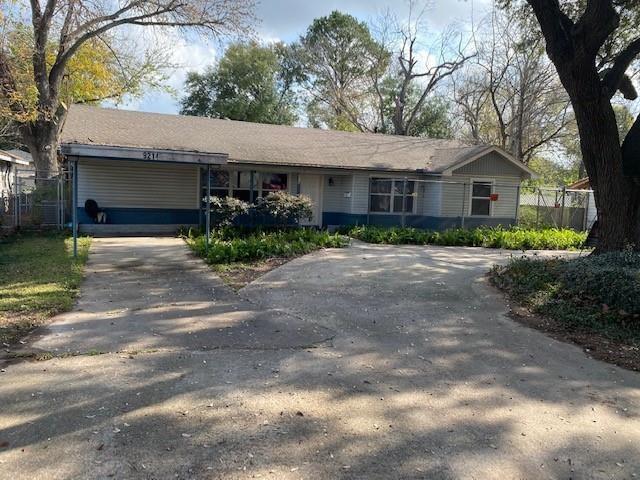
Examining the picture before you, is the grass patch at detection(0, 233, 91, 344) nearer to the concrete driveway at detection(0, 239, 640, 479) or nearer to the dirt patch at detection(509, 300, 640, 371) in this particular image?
the concrete driveway at detection(0, 239, 640, 479)

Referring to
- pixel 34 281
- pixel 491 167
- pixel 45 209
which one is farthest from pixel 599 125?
pixel 45 209

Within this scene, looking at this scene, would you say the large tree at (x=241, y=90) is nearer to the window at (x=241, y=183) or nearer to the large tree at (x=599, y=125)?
the window at (x=241, y=183)

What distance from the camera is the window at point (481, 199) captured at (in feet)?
67.1

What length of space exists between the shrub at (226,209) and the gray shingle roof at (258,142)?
1.69m

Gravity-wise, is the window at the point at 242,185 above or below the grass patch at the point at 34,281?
above

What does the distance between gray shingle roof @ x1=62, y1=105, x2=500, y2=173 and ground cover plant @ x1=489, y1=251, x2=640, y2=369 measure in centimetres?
1016

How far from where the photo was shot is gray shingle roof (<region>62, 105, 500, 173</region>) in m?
16.5

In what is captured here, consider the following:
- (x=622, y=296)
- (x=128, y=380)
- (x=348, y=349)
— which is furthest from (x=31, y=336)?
(x=622, y=296)

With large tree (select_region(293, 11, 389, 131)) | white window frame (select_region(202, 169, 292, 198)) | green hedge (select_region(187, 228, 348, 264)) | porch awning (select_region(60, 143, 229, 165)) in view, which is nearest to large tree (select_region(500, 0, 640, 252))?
green hedge (select_region(187, 228, 348, 264))

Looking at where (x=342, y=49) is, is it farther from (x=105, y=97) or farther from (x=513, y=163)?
(x=513, y=163)

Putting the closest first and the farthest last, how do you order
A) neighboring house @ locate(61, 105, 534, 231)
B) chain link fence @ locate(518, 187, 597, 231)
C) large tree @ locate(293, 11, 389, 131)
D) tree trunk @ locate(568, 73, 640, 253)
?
tree trunk @ locate(568, 73, 640, 253) → neighboring house @ locate(61, 105, 534, 231) → chain link fence @ locate(518, 187, 597, 231) → large tree @ locate(293, 11, 389, 131)

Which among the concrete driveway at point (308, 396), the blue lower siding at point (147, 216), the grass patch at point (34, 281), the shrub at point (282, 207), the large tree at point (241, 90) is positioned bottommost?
the concrete driveway at point (308, 396)

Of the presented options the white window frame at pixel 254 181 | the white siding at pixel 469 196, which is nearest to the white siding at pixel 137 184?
the white window frame at pixel 254 181

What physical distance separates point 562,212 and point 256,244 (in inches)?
579
